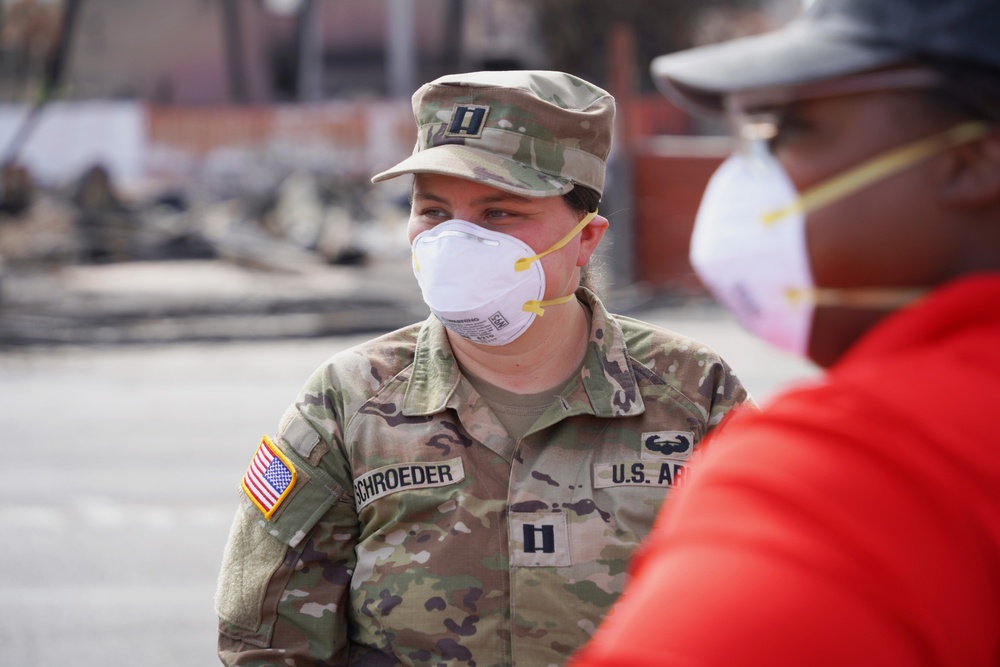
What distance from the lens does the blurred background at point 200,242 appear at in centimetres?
675

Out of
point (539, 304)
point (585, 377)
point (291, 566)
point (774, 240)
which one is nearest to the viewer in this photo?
point (774, 240)

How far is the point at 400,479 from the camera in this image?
2.44 meters

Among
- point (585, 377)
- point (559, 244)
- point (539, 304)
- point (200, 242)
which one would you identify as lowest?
point (200, 242)

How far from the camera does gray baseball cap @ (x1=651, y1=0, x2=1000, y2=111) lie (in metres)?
1.15

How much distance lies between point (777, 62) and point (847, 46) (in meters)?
0.07

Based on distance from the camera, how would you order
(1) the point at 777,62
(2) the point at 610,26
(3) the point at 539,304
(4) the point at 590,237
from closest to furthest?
(1) the point at 777,62 → (3) the point at 539,304 → (4) the point at 590,237 → (2) the point at 610,26

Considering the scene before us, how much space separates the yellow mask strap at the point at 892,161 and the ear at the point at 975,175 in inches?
0.5

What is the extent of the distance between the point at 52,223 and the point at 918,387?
65.7 ft

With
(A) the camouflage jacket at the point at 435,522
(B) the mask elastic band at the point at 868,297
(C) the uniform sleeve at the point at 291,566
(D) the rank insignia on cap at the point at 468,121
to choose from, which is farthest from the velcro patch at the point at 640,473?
(B) the mask elastic band at the point at 868,297

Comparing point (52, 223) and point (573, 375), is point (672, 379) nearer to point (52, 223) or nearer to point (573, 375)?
point (573, 375)

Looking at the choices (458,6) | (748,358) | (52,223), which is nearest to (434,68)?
(458,6)

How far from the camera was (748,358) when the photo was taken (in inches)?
529

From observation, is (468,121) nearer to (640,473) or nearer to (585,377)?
(585,377)

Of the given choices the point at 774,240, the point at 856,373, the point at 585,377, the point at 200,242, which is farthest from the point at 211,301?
the point at 856,373
